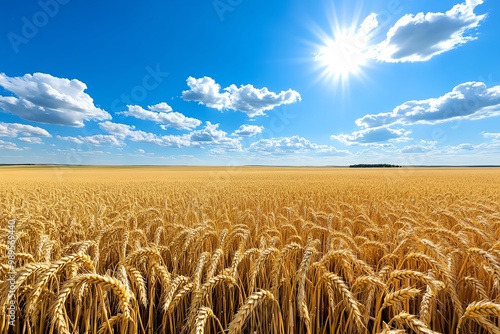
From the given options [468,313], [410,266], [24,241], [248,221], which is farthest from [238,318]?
[24,241]

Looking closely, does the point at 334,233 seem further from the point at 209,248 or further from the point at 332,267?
the point at 209,248

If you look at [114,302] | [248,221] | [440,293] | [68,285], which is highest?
[68,285]

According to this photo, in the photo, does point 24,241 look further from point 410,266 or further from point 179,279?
point 410,266

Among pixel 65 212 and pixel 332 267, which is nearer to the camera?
pixel 332 267

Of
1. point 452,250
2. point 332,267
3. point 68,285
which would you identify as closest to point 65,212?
point 68,285

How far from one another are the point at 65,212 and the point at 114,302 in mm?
3586

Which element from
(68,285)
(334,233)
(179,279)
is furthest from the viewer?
(334,233)

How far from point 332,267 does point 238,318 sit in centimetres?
249

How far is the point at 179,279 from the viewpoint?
2.11 meters

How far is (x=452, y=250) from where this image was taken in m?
2.95

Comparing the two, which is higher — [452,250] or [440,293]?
[452,250]

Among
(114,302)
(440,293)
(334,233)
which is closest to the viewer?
(440,293)

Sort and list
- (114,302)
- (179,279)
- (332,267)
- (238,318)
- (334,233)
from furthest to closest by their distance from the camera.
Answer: (332,267)
(334,233)
(114,302)
(179,279)
(238,318)

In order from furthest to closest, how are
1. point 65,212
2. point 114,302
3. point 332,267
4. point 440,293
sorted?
1. point 65,212
2. point 332,267
3. point 114,302
4. point 440,293
